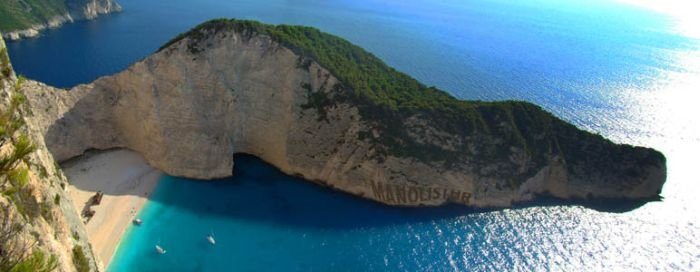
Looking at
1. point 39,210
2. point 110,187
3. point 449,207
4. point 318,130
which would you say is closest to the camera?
point 39,210

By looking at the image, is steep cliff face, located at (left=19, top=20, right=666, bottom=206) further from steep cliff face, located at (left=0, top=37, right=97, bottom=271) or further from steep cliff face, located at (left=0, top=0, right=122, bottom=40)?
steep cliff face, located at (left=0, top=0, right=122, bottom=40)

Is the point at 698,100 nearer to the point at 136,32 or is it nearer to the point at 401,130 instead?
the point at 401,130

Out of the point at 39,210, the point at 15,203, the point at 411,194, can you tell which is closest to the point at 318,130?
the point at 411,194

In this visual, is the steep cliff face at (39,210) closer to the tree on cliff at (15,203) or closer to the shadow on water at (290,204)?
the tree on cliff at (15,203)

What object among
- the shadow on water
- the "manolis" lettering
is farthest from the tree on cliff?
the "manolis" lettering

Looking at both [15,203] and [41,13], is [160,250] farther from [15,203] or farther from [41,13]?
[41,13]

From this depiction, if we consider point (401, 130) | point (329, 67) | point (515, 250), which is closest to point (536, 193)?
point (515, 250)
